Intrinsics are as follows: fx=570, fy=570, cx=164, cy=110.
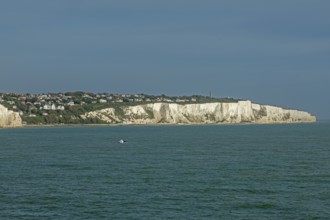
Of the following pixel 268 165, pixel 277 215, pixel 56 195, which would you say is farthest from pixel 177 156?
pixel 277 215

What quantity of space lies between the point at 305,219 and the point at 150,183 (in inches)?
535

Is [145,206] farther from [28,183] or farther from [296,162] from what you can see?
[296,162]

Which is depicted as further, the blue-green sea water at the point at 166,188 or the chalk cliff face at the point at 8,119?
the chalk cliff face at the point at 8,119

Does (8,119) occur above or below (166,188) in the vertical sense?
above

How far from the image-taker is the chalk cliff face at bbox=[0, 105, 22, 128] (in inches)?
7293

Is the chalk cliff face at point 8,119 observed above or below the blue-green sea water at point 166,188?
above

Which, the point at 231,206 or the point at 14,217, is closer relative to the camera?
the point at 14,217

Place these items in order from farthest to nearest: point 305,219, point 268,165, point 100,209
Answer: point 268,165 → point 100,209 → point 305,219

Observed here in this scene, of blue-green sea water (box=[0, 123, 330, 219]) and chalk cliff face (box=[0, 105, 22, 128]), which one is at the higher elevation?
chalk cliff face (box=[0, 105, 22, 128])

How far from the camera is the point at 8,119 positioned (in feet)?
626

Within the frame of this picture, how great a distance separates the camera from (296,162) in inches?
2078

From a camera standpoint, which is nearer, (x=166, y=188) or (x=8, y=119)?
(x=166, y=188)

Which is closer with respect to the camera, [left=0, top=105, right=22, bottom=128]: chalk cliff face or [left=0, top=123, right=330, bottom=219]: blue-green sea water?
[left=0, top=123, right=330, bottom=219]: blue-green sea water

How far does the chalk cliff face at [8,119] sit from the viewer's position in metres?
185
